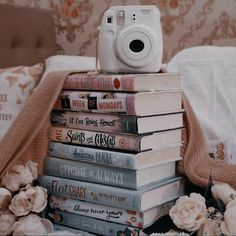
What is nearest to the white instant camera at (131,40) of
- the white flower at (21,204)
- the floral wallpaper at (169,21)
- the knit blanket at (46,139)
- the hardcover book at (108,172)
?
the knit blanket at (46,139)

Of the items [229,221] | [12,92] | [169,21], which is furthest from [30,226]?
[169,21]

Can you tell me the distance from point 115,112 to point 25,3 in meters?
1.26

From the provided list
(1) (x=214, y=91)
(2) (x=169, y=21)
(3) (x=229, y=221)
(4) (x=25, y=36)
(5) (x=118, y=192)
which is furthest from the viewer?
(4) (x=25, y=36)

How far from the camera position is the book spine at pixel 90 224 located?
0.85 metres

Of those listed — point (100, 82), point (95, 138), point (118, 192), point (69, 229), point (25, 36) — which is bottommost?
point (69, 229)

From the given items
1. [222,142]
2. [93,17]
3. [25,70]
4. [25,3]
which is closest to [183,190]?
[222,142]

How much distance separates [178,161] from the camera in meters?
0.95

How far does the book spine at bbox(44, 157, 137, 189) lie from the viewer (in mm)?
842

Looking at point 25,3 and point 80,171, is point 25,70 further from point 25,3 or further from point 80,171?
point 25,3

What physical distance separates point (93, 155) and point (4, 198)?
8.3 inches

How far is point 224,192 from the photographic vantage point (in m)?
0.83

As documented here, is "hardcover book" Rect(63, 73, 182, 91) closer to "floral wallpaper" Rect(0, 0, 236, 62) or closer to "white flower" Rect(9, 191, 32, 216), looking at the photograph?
"white flower" Rect(9, 191, 32, 216)

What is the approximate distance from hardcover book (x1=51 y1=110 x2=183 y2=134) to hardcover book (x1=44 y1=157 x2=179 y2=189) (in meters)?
0.08

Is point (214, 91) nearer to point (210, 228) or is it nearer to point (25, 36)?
point (210, 228)
